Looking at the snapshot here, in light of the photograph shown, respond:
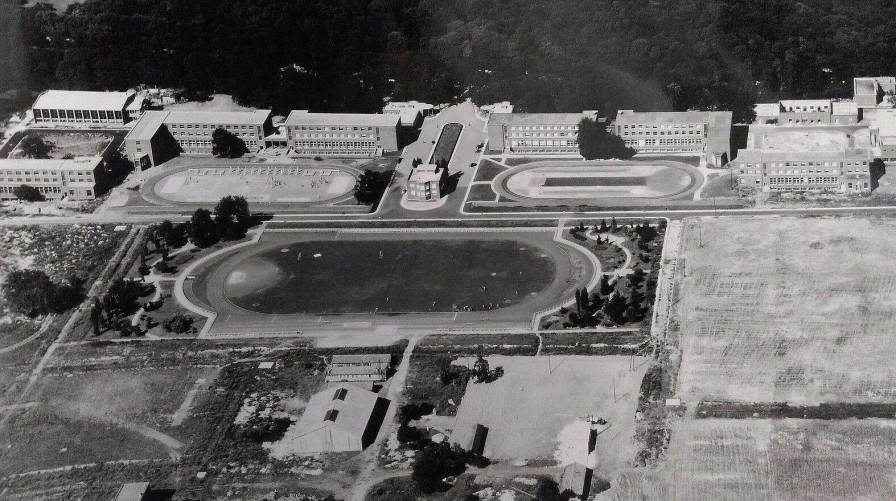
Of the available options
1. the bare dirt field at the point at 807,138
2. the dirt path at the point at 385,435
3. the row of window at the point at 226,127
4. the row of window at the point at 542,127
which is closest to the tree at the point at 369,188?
the row of window at the point at 542,127

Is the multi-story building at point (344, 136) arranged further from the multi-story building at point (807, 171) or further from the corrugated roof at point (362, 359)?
the corrugated roof at point (362, 359)

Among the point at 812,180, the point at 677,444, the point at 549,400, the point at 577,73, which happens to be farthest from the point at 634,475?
the point at 577,73

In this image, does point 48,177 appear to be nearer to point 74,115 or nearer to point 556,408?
point 74,115

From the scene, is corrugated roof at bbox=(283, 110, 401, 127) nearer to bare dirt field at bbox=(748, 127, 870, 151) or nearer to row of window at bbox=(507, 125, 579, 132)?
row of window at bbox=(507, 125, 579, 132)

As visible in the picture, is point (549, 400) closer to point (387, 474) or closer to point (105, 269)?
point (387, 474)

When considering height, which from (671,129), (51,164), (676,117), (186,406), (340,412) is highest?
(676,117)

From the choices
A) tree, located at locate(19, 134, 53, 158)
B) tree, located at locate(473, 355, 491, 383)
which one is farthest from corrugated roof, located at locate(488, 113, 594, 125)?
tree, located at locate(19, 134, 53, 158)

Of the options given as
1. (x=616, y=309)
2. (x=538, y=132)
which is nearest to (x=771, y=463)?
(x=616, y=309)
